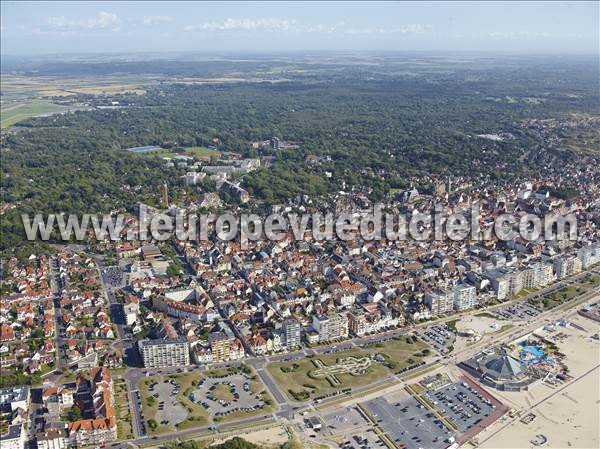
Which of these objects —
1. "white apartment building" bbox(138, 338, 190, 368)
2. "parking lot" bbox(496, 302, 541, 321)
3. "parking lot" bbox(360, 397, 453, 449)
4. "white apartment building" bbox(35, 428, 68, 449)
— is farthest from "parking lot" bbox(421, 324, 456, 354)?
"white apartment building" bbox(35, 428, 68, 449)

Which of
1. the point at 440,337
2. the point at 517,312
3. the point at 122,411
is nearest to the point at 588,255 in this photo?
the point at 517,312

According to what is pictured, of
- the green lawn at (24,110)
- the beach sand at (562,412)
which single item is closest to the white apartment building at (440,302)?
the beach sand at (562,412)

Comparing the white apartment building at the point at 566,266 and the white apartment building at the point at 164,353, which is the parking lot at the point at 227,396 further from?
the white apartment building at the point at 566,266

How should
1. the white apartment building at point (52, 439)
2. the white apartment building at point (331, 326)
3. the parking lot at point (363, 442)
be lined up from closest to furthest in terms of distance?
the white apartment building at point (52, 439) → the parking lot at point (363, 442) → the white apartment building at point (331, 326)

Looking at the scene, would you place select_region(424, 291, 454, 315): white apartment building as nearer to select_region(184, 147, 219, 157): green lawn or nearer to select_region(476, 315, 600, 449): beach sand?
select_region(476, 315, 600, 449): beach sand

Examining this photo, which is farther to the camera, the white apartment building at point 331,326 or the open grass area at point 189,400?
the white apartment building at point 331,326

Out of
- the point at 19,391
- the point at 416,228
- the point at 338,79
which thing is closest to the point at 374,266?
the point at 416,228
